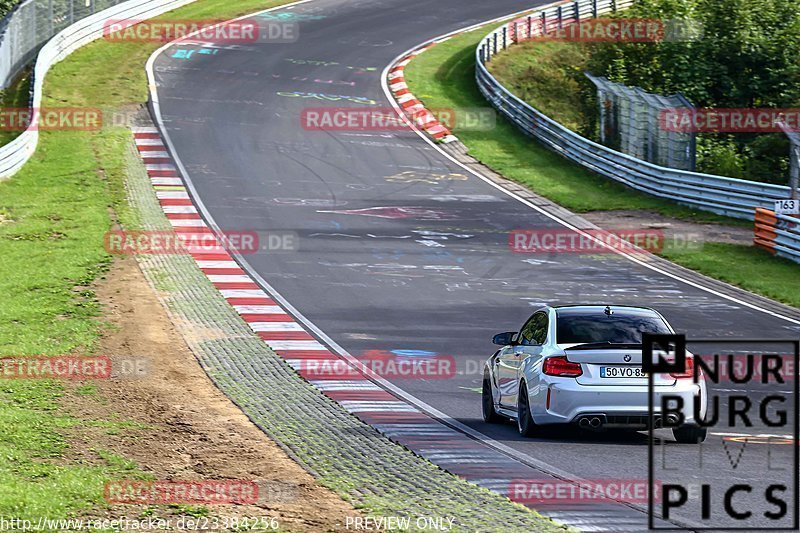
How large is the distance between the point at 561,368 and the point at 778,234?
17101mm

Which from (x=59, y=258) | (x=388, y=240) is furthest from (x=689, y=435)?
(x=388, y=240)

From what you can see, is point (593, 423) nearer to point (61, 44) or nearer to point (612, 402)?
point (612, 402)

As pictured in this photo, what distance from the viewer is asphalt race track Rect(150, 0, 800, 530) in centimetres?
1484

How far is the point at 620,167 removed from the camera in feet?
116

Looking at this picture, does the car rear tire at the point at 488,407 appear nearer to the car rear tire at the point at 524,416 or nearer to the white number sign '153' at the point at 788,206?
the car rear tire at the point at 524,416

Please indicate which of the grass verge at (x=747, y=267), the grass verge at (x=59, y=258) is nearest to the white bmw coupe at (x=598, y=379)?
the grass verge at (x=59, y=258)

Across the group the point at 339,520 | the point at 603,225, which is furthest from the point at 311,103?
the point at 339,520

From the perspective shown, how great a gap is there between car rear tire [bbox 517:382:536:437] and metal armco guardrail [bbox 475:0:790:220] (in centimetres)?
1873

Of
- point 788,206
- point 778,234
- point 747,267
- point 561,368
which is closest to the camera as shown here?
point 561,368

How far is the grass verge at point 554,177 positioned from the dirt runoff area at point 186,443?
13165mm

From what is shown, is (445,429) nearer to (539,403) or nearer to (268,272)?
(539,403)

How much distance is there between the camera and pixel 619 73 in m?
45.8

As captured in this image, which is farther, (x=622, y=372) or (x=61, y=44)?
(x=61, y=44)

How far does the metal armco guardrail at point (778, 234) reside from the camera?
2722 centimetres
